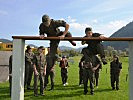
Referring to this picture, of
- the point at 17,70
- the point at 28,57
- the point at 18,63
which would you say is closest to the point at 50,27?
the point at 18,63

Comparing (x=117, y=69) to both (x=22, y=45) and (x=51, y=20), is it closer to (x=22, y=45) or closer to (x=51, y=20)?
(x=51, y=20)

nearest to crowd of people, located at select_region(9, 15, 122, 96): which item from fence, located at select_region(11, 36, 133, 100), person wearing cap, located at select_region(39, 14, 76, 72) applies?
person wearing cap, located at select_region(39, 14, 76, 72)

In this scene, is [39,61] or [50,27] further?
[39,61]

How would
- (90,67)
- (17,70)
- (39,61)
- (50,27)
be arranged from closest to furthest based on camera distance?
1. (17,70)
2. (50,27)
3. (39,61)
4. (90,67)

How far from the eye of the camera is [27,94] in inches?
516

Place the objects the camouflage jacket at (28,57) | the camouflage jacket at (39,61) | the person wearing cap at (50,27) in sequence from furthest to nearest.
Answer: the camouflage jacket at (28,57), the camouflage jacket at (39,61), the person wearing cap at (50,27)

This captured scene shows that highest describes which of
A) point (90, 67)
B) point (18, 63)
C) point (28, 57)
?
point (28, 57)

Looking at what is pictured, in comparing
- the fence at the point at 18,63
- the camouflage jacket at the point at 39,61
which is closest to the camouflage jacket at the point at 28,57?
the camouflage jacket at the point at 39,61

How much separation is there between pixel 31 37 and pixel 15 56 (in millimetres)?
548

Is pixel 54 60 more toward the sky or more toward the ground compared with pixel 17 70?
more toward the sky

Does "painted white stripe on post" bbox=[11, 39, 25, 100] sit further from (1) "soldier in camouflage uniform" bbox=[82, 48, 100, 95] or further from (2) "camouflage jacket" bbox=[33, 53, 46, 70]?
(1) "soldier in camouflage uniform" bbox=[82, 48, 100, 95]

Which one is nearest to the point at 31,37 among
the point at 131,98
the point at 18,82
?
the point at 18,82

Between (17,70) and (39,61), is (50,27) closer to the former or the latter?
(17,70)

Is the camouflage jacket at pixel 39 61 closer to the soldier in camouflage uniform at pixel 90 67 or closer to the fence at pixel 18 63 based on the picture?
the soldier in camouflage uniform at pixel 90 67
